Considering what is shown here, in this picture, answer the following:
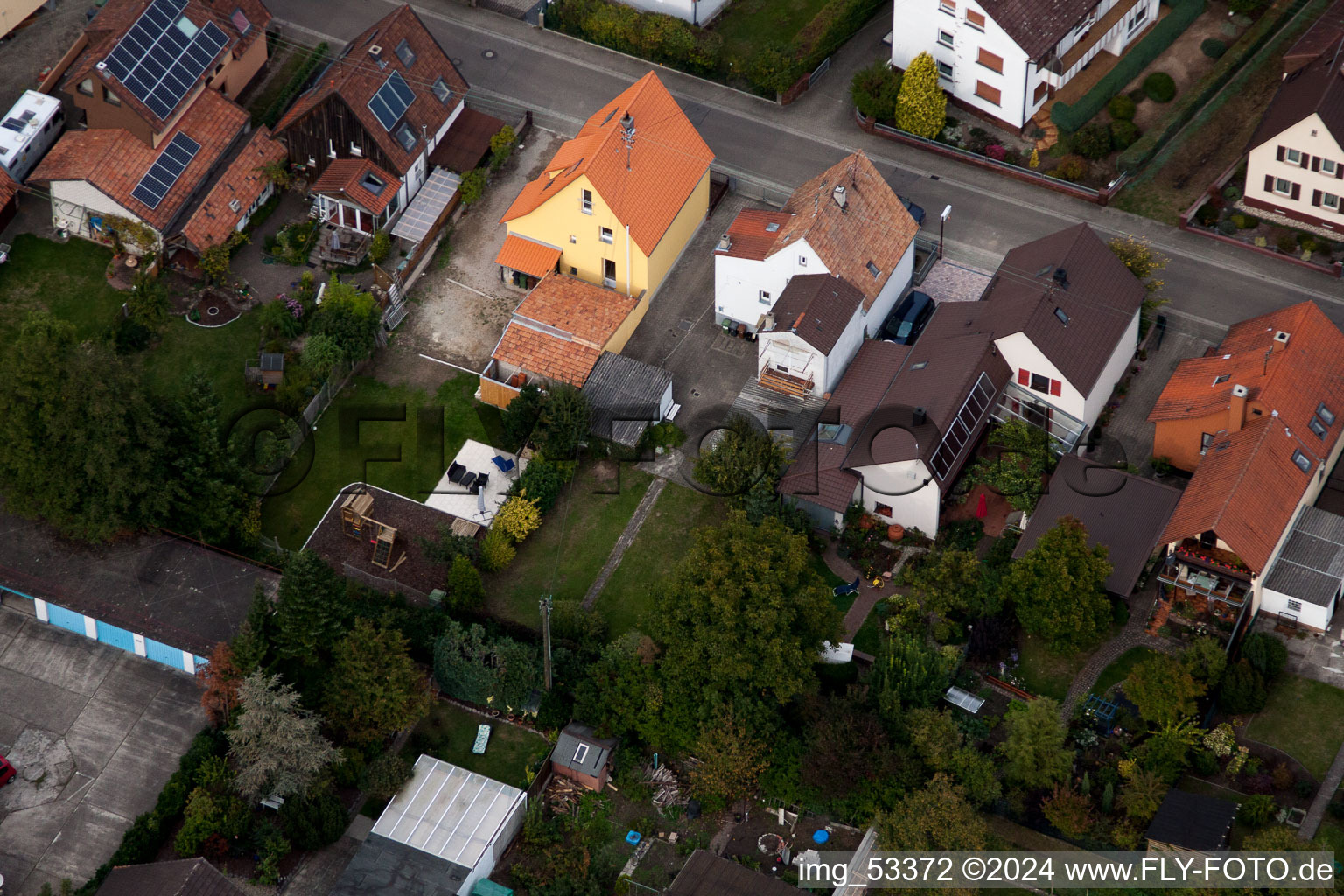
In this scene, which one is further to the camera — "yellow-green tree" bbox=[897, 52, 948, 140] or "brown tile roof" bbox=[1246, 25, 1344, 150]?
"yellow-green tree" bbox=[897, 52, 948, 140]

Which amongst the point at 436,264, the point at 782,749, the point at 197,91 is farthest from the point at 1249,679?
the point at 197,91

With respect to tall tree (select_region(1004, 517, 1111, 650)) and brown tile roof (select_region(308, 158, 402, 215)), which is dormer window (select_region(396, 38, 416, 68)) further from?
tall tree (select_region(1004, 517, 1111, 650))

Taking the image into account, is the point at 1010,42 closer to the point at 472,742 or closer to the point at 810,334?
the point at 810,334

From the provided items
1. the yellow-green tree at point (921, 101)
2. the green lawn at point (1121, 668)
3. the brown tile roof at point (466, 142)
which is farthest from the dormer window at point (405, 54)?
the green lawn at point (1121, 668)

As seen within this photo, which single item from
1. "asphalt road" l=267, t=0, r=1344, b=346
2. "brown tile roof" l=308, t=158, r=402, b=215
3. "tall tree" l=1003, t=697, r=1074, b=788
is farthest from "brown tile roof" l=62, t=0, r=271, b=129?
"tall tree" l=1003, t=697, r=1074, b=788

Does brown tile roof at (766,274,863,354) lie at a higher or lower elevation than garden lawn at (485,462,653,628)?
higher

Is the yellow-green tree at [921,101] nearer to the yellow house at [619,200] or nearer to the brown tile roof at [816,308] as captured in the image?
the yellow house at [619,200]

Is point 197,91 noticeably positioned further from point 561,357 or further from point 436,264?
point 561,357

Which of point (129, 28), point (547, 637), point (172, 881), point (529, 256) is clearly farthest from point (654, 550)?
point (129, 28)
